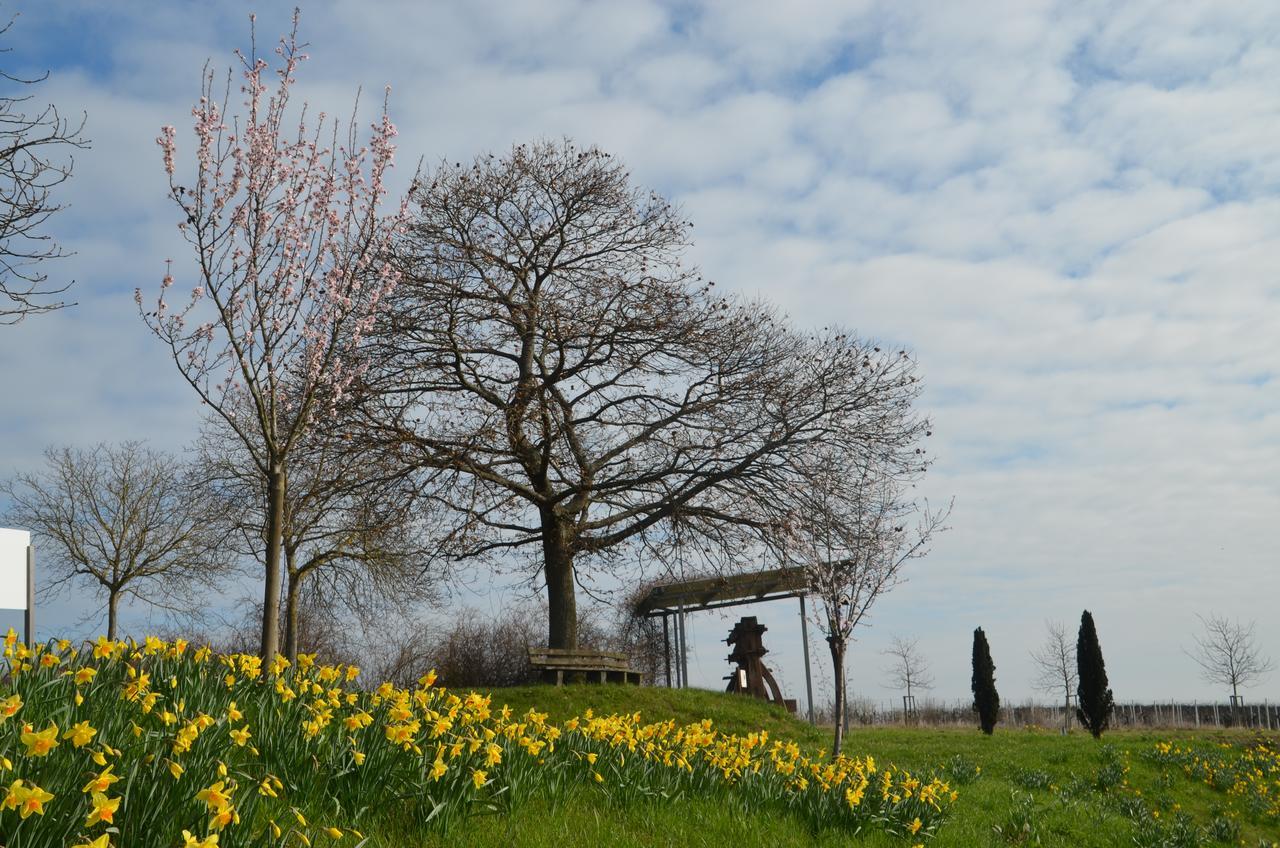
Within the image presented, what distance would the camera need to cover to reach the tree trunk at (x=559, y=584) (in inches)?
724

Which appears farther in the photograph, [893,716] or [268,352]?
A: [893,716]

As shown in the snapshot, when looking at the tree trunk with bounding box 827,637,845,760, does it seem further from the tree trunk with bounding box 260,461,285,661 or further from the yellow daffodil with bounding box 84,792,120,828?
the yellow daffodil with bounding box 84,792,120,828

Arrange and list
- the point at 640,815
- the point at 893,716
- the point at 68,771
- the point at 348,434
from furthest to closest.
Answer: the point at 893,716, the point at 348,434, the point at 640,815, the point at 68,771

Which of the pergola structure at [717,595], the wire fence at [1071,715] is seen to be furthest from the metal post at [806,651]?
the wire fence at [1071,715]

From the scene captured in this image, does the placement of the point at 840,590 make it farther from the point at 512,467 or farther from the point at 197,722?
the point at 197,722

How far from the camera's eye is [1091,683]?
23.8 m

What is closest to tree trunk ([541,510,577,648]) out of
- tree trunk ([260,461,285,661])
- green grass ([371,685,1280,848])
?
green grass ([371,685,1280,848])

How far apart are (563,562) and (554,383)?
11.0ft

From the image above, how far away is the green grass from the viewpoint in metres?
5.86

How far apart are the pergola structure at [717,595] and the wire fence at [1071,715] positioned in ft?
32.7

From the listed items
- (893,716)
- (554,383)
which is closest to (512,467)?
(554,383)

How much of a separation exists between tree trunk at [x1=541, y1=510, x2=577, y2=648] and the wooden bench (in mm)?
656

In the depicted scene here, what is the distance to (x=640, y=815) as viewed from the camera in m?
6.22

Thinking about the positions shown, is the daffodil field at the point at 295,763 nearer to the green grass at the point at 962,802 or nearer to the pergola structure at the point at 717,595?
the green grass at the point at 962,802
